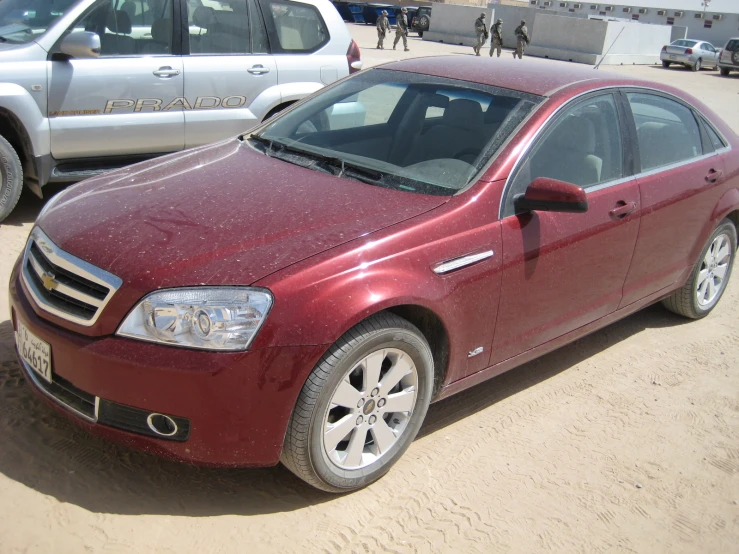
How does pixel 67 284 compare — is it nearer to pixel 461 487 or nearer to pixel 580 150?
pixel 461 487

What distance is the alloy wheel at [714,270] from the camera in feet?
16.8

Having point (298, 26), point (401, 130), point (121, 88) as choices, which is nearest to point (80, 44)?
point (121, 88)

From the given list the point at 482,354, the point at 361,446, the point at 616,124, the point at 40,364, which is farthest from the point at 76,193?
the point at 616,124

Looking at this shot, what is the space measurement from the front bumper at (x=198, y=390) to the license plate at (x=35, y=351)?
4.6 inches

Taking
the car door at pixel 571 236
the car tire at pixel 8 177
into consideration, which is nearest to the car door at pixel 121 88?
the car tire at pixel 8 177

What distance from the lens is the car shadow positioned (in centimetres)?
300

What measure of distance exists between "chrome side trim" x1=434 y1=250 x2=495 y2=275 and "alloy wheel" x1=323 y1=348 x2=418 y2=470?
0.38 m

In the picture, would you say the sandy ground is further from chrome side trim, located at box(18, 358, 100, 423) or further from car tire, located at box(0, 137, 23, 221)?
car tire, located at box(0, 137, 23, 221)

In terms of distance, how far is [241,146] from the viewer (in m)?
4.18

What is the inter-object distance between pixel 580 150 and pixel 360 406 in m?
1.82

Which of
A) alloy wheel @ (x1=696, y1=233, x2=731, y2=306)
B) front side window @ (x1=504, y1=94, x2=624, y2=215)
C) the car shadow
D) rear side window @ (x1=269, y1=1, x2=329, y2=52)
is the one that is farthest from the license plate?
rear side window @ (x1=269, y1=1, x2=329, y2=52)

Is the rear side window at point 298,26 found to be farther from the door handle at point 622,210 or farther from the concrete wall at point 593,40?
the concrete wall at point 593,40

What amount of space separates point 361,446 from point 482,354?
0.75 m

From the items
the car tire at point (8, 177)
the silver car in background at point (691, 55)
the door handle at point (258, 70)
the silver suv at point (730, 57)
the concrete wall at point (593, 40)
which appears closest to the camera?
the car tire at point (8, 177)
